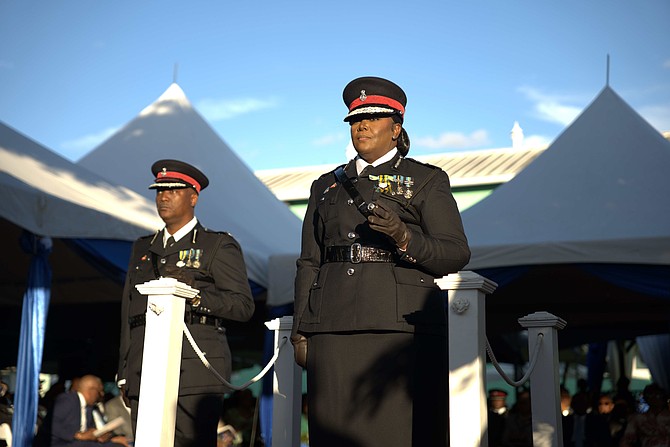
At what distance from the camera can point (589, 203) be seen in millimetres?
8234

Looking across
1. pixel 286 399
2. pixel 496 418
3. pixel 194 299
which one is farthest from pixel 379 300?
pixel 496 418

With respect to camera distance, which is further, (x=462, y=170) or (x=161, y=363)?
(x=462, y=170)

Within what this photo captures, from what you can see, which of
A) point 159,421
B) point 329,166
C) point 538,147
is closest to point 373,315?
point 159,421

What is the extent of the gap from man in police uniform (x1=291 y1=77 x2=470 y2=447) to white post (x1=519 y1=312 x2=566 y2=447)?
1.56 metres

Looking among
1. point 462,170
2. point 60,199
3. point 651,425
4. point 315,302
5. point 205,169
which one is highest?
point 462,170

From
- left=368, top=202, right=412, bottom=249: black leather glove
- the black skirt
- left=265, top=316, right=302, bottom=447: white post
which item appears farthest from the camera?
left=265, top=316, right=302, bottom=447: white post

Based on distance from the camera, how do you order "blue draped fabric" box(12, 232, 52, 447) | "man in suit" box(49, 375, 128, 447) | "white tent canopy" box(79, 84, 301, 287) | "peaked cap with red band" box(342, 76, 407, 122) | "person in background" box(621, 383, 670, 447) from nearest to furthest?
"peaked cap with red band" box(342, 76, 407, 122) → "blue draped fabric" box(12, 232, 52, 447) → "man in suit" box(49, 375, 128, 447) → "person in background" box(621, 383, 670, 447) → "white tent canopy" box(79, 84, 301, 287)

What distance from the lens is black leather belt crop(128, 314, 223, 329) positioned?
425cm

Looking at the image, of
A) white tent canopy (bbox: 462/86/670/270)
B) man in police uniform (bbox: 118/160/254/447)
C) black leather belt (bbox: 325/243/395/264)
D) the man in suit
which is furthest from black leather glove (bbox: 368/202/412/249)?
white tent canopy (bbox: 462/86/670/270)

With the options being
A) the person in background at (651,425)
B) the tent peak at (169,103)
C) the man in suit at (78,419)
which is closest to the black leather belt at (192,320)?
the man in suit at (78,419)

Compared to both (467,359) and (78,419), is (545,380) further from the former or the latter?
(78,419)

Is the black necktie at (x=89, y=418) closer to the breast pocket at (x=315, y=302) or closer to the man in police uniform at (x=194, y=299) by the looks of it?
the man in police uniform at (x=194, y=299)

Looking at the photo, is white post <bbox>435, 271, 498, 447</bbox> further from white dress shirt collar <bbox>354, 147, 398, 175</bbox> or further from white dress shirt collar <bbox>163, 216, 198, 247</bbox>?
white dress shirt collar <bbox>163, 216, 198, 247</bbox>

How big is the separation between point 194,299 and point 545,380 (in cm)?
195
